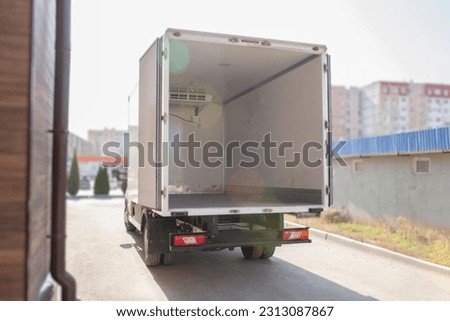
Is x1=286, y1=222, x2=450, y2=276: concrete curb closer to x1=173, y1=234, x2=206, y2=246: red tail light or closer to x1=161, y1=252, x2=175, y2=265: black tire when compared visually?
x1=173, y1=234, x2=206, y2=246: red tail light

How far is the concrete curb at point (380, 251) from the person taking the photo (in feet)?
23.5

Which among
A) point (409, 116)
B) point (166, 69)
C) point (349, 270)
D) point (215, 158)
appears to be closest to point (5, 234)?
point (166, 69)

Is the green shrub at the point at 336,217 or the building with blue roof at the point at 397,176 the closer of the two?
the building with blue roof at the point at 397,176

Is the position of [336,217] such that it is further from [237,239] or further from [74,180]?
[74,180]

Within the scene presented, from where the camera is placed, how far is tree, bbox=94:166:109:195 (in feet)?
92.0

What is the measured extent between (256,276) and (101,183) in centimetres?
2321

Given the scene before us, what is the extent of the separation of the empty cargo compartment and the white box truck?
21 mm

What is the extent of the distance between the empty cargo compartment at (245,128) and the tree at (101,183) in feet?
63.1

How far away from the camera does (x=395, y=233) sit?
35.0 feet

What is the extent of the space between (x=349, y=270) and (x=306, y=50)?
3.84 metres

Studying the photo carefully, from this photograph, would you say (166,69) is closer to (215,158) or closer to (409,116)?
(215,158)

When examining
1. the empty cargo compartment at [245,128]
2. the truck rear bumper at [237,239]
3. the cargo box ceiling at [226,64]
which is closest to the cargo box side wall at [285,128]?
the empty cargo compartment at [245,128]

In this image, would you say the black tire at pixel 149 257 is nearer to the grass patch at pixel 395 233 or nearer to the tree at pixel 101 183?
the grass patch at pixel 395 233

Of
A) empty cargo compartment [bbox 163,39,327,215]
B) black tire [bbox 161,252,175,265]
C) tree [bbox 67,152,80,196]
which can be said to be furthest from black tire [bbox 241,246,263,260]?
tree [bbox 67,152,80,196]
